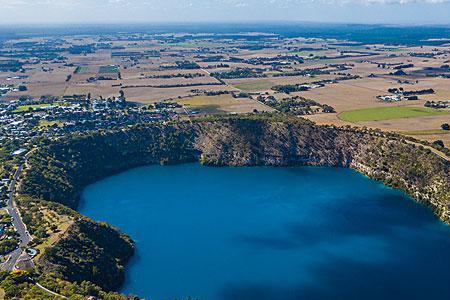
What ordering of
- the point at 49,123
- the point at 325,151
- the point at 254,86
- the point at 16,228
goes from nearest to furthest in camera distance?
the point at 16,228
the point at 325,151
the point at 49,123
the point at 254,86

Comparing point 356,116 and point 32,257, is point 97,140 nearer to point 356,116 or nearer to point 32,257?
point 32,257

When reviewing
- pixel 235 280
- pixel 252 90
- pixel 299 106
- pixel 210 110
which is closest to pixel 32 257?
pixel 235 280

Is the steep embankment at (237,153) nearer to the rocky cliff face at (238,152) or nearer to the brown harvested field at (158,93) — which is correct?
the rocky cliff face at (238,152)

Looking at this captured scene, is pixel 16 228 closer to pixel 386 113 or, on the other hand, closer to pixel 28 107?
pixel 28 107

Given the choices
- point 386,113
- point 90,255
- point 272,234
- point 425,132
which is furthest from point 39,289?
point 386,113

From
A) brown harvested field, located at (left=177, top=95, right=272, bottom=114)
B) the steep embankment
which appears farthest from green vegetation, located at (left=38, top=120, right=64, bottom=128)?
brown harvested field, located at (left=177, top=95, right=272, bottom=114)

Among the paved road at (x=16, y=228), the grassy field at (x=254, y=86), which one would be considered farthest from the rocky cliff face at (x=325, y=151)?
the grassy field at (x=254, y=86)
